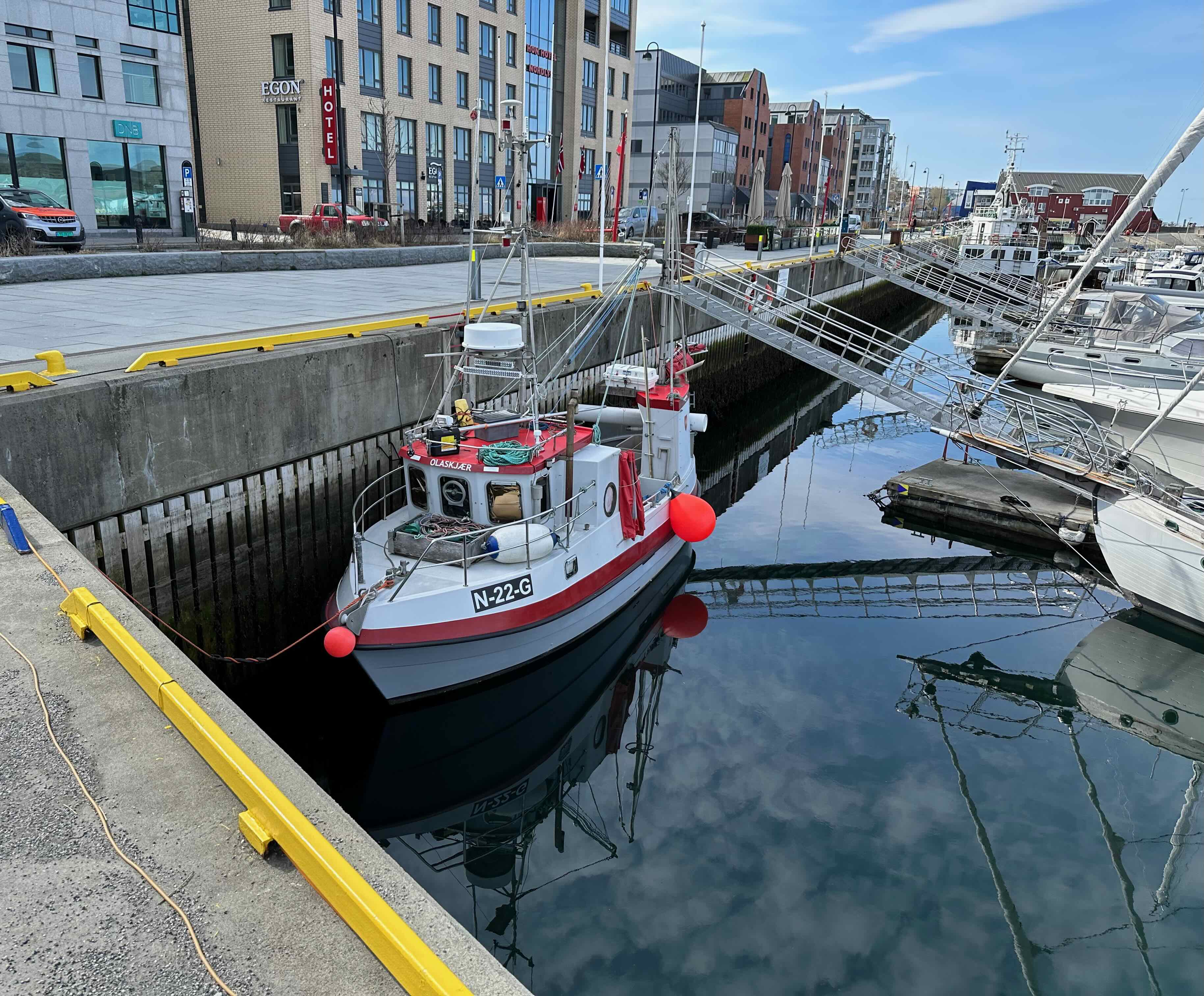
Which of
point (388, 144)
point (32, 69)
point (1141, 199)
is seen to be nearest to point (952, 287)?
point (1141, 199)

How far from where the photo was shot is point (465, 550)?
9.84 metres

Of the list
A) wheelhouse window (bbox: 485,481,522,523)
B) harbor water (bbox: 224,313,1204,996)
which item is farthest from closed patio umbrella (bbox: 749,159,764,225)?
wheelhouse window (bbox: 485,481,522,523)

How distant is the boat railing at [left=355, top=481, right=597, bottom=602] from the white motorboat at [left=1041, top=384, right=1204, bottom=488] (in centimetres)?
1094

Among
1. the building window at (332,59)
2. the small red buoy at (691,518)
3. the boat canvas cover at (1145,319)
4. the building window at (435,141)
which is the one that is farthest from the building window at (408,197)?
the small red buoy at (691,518)

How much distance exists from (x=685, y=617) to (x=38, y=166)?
32438 mm

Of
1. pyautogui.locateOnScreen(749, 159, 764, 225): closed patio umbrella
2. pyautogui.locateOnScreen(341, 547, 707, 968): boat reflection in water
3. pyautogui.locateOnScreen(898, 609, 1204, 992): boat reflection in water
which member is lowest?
pyautogui.locateOnScreen(341, 547, 707, 968): boat reflection in water

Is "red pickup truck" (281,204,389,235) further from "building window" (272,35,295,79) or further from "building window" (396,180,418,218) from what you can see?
"building window" (396,180,418,218)

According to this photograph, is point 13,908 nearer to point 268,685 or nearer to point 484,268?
point 268,685

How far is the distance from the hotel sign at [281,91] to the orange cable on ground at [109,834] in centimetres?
4048

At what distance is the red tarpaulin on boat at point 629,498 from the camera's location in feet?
40.2

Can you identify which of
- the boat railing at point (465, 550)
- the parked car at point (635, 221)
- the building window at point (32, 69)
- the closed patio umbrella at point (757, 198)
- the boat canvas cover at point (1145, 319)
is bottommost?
the boat railing at point (465, 550)

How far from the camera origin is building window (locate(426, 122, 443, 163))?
46281mm

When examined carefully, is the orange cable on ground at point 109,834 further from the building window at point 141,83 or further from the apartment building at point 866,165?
the apartment building at point 866,165

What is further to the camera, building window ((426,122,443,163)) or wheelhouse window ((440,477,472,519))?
building window ((426,122,443,163))
